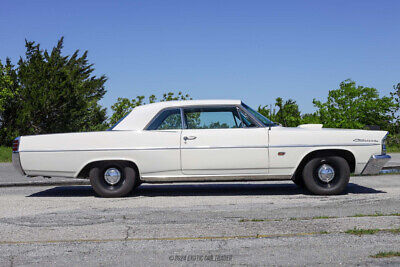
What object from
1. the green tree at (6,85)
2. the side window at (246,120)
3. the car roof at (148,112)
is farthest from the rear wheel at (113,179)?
the green tree at (6,85)

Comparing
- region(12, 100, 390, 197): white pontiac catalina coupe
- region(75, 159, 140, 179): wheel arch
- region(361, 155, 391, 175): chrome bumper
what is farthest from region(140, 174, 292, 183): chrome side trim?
region(361, 155, 391, 175): chrome bumper

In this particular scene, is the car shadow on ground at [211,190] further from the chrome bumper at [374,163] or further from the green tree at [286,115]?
the green tree at [286,115]

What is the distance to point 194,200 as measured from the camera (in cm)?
732

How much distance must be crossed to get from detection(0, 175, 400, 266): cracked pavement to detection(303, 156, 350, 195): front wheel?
0.57 ft

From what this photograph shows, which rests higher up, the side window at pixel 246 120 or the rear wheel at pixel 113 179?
the side window at pixel 246 120

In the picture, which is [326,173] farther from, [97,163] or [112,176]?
[97,163]

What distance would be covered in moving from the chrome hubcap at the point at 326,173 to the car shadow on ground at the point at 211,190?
446 mm

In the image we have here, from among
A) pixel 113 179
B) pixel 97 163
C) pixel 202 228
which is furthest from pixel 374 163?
pixel 97 163

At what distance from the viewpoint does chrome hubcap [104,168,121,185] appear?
7.72 m

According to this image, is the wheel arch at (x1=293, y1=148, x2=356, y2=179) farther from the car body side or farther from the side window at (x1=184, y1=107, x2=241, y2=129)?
the side window at (x1=184, y1=107, x2=241, y2=129)

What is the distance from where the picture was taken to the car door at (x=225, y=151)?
7.49 metres

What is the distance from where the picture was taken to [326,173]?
7.54 meters

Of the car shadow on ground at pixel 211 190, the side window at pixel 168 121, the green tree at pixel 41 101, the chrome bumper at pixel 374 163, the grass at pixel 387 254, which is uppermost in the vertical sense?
the green tree at pixel 41 101

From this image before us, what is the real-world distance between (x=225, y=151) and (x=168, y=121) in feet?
3.64
